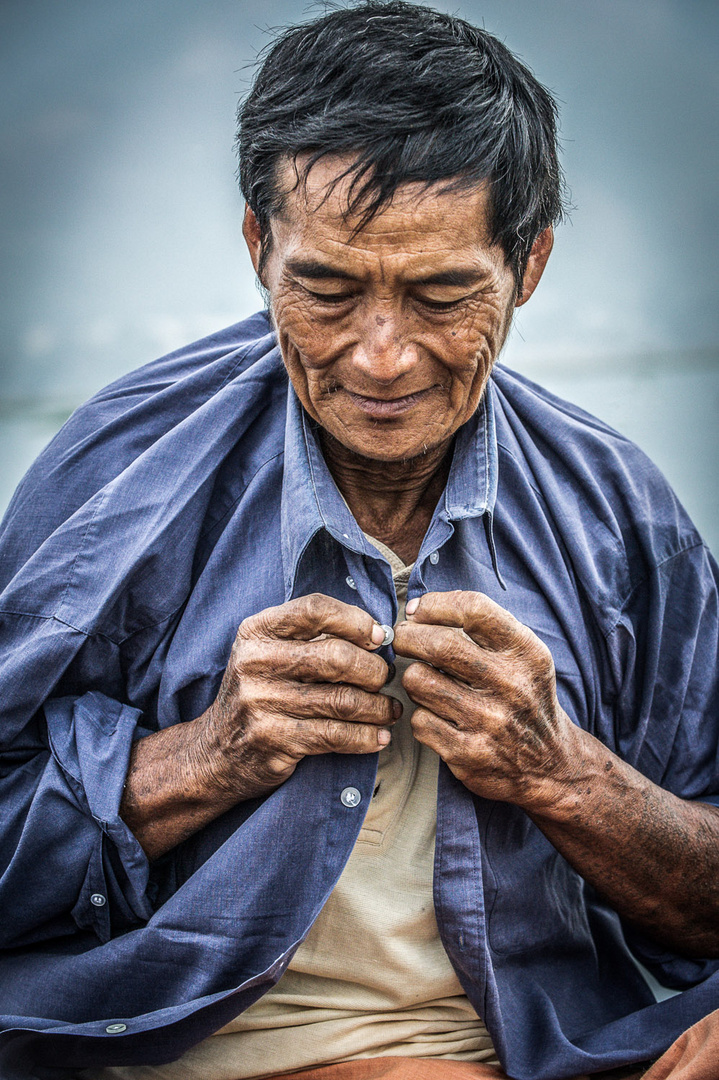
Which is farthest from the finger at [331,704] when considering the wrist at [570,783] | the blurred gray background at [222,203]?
the blurred gray background at [222,203]

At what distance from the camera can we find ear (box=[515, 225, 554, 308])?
162cm

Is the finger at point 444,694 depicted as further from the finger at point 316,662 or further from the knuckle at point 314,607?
the knuckle at point 314,607

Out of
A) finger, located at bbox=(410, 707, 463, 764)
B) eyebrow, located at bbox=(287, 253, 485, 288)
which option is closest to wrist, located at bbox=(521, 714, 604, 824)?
finger, located at bbox=(410, 707, 463, 764)

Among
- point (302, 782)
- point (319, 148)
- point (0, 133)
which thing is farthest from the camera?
point (0, 133)

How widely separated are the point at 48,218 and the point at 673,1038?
2503 millimetres

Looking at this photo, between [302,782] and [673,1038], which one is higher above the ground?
[302,782]

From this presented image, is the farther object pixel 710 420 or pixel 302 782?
pixel 710 420

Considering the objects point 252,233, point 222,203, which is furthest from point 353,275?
point 222,203

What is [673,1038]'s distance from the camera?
1.50m

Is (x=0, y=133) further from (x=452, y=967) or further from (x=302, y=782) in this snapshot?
(x=452, y=967)

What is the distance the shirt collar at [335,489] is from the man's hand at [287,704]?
14 cm

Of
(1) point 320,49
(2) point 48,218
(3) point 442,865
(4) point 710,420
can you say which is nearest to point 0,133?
(2) point 48,218

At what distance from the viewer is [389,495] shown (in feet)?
5.56

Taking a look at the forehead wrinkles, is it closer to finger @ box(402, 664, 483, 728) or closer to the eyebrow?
the eyebrow
